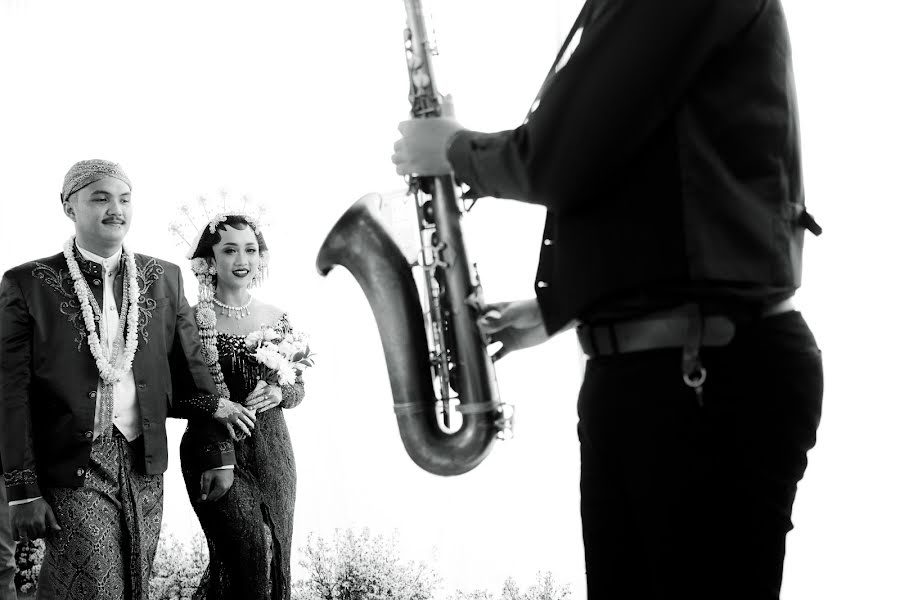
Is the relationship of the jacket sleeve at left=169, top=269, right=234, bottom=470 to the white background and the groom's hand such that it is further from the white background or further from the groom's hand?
the white background

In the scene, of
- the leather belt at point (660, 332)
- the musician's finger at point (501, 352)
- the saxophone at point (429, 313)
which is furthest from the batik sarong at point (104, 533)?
the leather belt at point (660, 332)

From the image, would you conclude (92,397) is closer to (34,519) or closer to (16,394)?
(16,394)

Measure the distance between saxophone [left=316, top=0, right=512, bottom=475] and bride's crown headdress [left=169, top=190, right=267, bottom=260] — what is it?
1.81 meters

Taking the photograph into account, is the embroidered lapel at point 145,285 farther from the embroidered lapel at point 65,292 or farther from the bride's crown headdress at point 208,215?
the bride's crown headdress at point 208,215

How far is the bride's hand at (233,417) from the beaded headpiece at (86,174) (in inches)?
36.6

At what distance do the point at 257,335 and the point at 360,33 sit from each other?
215 cm

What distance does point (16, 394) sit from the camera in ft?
9.05

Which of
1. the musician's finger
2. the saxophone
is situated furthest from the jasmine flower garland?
the musician's finger

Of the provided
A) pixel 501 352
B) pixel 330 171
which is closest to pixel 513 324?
pixel 501 352

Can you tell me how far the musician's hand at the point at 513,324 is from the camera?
168 cm

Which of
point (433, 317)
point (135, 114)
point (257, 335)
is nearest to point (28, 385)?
point (257, 335)

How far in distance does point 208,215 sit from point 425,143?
243 cm

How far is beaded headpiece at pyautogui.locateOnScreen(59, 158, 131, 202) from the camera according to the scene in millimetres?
3051

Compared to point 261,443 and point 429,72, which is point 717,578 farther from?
point 261,443
